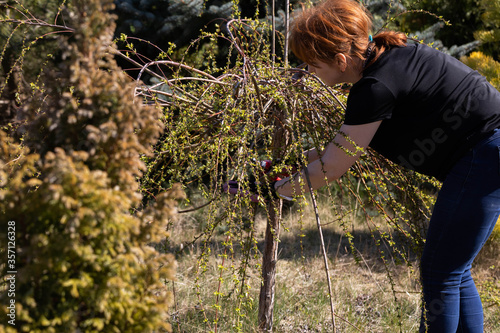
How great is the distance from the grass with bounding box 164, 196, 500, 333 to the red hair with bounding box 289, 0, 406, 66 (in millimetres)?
935

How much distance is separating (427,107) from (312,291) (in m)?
1.71

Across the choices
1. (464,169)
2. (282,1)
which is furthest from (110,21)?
(282,1)

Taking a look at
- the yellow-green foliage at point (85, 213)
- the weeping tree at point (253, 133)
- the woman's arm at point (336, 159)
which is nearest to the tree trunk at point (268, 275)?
the weeping tree at point (253, 133)

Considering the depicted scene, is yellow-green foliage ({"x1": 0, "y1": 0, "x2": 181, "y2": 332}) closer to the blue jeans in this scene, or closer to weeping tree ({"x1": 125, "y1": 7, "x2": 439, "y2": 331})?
weeping tree ({"x1": 125, "y1": 7, "x2": 439, "y2": 331})

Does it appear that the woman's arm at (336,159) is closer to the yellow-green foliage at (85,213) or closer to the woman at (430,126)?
the woman at (430,126)

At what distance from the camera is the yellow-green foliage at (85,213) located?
0.95 meters

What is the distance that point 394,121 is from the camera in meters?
1.57

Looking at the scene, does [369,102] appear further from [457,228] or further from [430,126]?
[457,228]

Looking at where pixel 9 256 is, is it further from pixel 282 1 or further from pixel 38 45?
pixel 38 45

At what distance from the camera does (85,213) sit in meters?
0.94

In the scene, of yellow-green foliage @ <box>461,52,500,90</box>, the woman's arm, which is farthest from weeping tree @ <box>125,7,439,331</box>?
yellow-green foliage @ <box>461,52,500,90</box>

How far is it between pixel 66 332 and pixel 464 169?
52.3 inches

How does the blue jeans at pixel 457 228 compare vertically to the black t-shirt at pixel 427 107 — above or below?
below

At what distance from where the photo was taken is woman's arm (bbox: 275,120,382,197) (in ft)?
4.86
